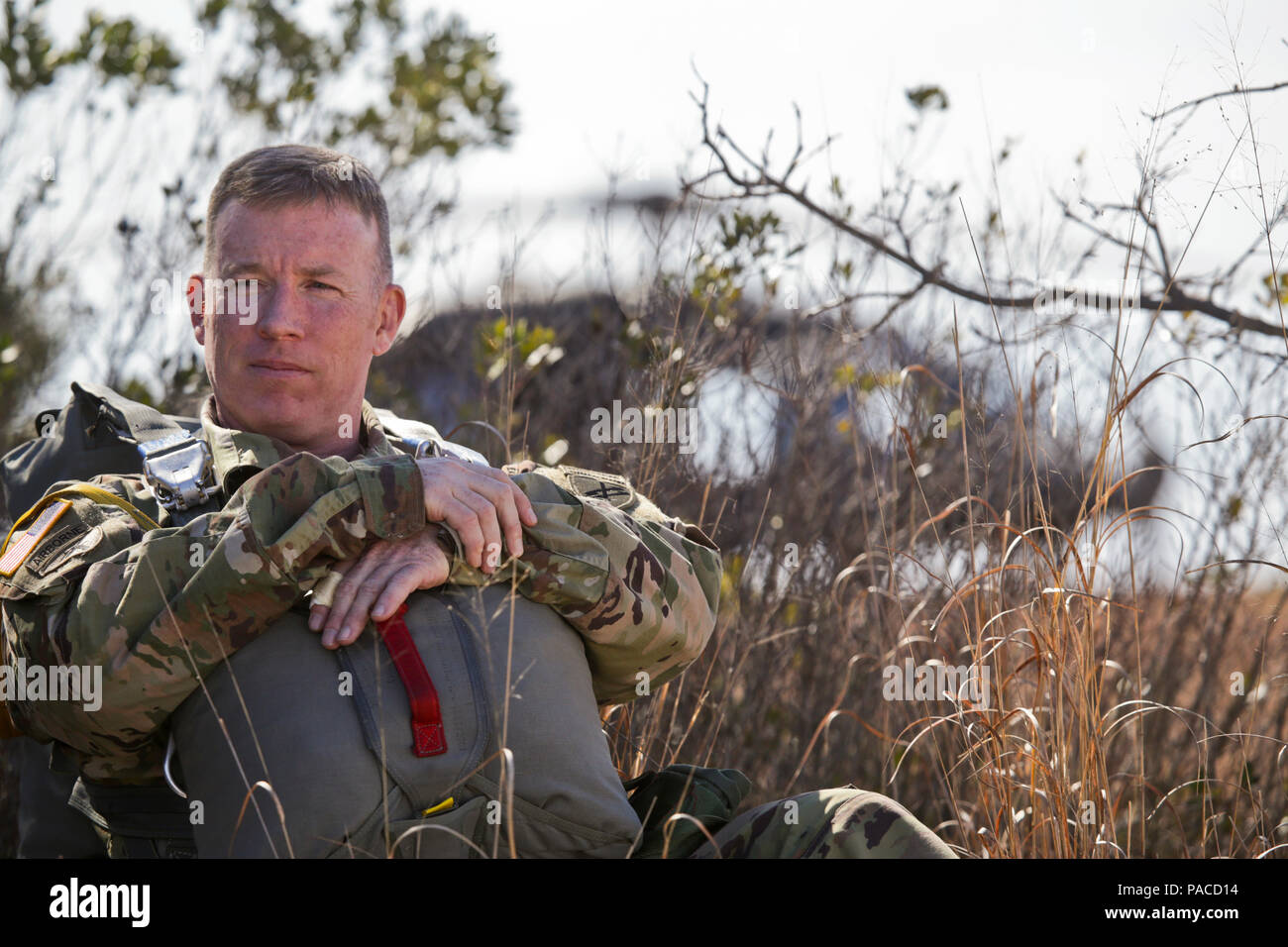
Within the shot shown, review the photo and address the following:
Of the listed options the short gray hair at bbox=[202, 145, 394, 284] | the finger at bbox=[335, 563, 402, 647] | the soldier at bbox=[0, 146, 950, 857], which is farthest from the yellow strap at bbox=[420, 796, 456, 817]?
the short gray hair at bbox=[202, 145, 394, 284]

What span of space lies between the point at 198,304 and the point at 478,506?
3.22 ft

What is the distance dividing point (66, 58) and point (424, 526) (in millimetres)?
3066

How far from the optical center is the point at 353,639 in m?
2.12

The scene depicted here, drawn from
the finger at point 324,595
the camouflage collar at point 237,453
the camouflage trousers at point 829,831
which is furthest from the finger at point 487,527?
the camouflage trousers at point 829,831

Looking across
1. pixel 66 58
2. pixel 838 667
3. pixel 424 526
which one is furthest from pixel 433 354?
pixel 424 526

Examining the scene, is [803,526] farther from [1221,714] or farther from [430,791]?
[430,791]

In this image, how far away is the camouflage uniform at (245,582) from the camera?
207 cm

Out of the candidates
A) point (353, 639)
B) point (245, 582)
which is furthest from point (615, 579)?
point (245, 582)

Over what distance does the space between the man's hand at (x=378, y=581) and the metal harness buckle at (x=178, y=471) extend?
40 centimetres

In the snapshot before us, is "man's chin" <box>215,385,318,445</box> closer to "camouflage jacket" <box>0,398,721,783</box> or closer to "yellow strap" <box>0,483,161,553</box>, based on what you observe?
"camouflage jacket" <box>0,398,721,783</box>

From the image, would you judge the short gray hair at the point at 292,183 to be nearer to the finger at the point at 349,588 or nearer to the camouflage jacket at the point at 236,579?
the camouflage jacket at the point at 236,579

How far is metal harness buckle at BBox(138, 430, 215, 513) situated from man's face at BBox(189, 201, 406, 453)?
0.19m

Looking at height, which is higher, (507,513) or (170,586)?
(507,513)

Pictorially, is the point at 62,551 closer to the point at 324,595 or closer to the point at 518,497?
the point at 324,595
